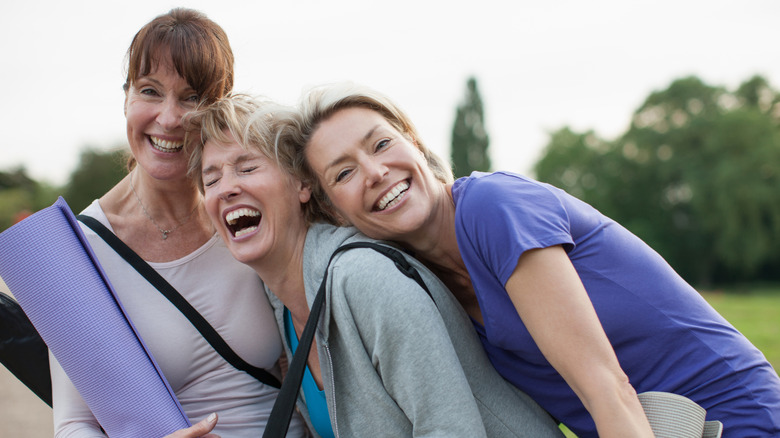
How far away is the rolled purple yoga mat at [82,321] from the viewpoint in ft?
8.20

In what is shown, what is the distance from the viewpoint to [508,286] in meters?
2.15

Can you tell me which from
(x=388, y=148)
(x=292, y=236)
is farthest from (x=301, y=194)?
(x=388, y=148)

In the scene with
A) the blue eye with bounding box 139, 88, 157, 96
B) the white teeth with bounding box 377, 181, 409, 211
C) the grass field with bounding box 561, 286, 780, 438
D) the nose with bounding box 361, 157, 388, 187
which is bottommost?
the grass field with bounding box 561, 286, 780, 438

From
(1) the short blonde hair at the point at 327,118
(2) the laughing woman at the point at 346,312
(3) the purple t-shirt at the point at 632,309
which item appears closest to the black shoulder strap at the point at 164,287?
(2) the laughing woman at the point at 346,312

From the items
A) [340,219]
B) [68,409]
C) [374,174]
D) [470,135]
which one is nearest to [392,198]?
[374,174]

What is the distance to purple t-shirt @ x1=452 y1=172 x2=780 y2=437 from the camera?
7.17 feet

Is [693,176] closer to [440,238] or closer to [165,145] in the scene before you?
[440,238]

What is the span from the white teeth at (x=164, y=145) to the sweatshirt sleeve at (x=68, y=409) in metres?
1.13

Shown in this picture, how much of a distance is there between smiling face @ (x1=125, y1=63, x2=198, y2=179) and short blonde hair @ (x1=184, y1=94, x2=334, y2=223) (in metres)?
0.12

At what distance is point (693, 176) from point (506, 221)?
47.6 meters

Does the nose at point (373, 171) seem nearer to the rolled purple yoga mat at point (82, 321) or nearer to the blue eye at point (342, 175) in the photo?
the blue eye at point (342, 175)

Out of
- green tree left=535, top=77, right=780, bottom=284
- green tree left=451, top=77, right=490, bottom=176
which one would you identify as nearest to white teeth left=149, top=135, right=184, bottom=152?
green tree left=451, top=77, right=490, bottom=176

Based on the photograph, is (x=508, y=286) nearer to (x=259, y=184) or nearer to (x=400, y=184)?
(x=400, y=184)

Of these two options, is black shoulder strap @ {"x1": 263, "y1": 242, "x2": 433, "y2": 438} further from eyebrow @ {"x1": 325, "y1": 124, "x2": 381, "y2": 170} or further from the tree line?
the tree line
